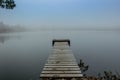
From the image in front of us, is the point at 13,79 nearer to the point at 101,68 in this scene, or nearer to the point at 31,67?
the point at 31,67

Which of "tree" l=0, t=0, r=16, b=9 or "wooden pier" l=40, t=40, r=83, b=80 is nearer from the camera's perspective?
"wooden pier" l=40, t=40, r=83, b=80

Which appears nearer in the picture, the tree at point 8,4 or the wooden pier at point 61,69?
the wooden pier at point 61,69

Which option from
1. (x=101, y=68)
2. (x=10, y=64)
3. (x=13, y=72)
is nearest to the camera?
(x=13, y=72)

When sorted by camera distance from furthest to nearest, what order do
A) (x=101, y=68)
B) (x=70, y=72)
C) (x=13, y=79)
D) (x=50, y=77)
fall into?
(x=101, y=68), (x=13, y=79), (x=70, y=72), (x=50, y=77)

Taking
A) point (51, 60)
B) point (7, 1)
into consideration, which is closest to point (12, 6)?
point (7, 1)

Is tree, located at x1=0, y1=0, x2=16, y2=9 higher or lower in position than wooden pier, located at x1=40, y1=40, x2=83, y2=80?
higher

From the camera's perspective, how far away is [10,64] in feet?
67.4

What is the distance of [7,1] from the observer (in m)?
10.7

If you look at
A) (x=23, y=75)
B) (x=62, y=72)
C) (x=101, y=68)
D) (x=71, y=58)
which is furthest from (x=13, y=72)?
(x=62, y=72)

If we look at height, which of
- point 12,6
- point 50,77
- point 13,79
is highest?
point 12,6

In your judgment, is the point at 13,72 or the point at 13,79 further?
the point at 13,72

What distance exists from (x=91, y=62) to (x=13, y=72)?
6.68 meters

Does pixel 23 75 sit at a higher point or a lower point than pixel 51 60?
lower

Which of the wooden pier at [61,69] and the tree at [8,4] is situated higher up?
the tree at [8,4]
